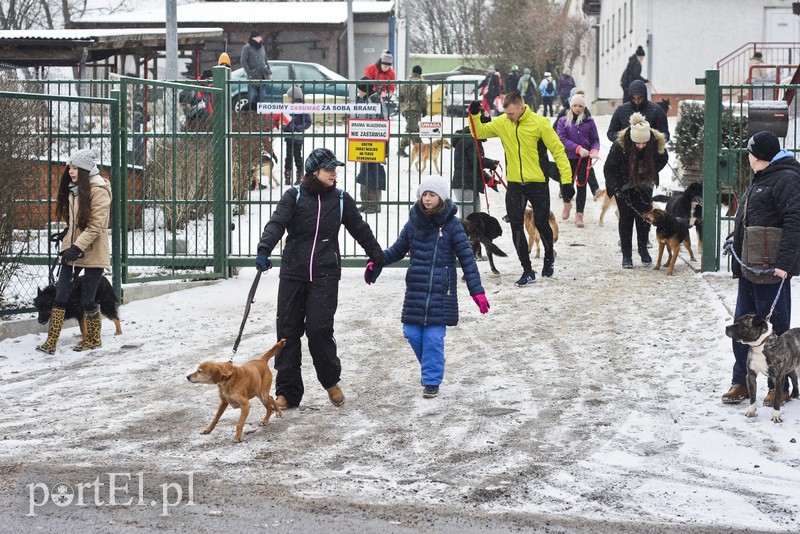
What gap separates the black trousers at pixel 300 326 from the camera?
795 cm

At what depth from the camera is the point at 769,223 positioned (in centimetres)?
781

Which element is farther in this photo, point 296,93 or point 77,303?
point 296,93

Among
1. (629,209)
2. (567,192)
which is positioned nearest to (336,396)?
(629,209)

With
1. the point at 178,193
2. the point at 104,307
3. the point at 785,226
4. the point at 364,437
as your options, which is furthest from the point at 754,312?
the point at 178,193

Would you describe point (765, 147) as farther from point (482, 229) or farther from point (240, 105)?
point (240, 105)

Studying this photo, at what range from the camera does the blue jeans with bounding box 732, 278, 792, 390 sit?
7.91 meters

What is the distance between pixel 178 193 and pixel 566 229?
655 centimetres

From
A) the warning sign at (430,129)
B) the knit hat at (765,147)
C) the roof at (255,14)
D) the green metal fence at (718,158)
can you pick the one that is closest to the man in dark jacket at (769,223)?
the knit hat at (765,147)

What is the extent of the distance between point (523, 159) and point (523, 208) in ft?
1.87

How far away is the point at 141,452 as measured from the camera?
22.1 ft

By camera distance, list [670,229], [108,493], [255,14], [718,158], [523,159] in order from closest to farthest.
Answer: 1. [108,493]
2. [718,158]
3. [523,159]
4. [670,229]
5. [255,14]

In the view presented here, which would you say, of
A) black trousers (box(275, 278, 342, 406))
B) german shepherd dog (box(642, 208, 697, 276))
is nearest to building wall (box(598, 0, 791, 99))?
german shepherd dog (box(642, 208, 697, 276))

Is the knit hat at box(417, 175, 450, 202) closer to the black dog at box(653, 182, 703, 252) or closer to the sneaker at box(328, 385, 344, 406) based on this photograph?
the sneaker at box(328, 385, 344, 406)

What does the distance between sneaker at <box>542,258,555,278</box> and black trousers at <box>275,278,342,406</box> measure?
5799 millimetres
